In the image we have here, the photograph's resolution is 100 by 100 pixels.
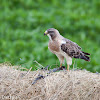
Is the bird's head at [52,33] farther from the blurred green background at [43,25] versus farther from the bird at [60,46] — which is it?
the blurred green background at [43,25]

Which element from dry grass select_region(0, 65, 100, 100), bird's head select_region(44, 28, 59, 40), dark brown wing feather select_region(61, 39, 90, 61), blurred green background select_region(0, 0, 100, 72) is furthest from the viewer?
blurred green background select_region(0, 0, 100, 72)

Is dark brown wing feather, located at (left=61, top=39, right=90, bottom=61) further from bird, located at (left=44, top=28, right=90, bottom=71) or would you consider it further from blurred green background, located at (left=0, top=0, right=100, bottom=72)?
blurred green background, located at (left=0, top=0, right=100, bottom=72)

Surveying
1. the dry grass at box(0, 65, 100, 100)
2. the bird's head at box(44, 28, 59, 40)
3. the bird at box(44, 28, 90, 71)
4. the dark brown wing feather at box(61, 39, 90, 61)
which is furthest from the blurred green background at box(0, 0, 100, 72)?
the dry grass at box(0, 65, 100, 100)

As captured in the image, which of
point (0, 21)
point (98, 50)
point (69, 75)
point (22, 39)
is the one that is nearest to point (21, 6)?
point (0, 21)

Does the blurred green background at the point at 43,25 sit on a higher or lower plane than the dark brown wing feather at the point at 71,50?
higher

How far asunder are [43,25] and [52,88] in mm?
7591

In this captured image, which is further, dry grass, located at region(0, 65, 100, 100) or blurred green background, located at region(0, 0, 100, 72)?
blurred green background, located at region(0, 0, 100, 72)

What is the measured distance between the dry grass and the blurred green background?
180 inches

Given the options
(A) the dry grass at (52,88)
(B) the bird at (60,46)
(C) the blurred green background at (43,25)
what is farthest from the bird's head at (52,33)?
(C) the blurred green background at (43,25)

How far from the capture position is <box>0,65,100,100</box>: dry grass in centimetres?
405

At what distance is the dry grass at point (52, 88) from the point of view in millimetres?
4055

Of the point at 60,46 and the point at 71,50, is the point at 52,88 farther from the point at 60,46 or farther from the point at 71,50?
the point at 71,50

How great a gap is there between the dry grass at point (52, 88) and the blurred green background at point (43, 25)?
4560mm

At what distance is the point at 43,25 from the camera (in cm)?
1148
